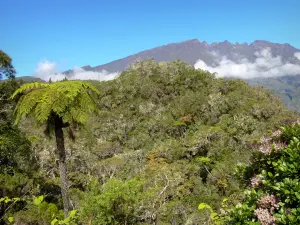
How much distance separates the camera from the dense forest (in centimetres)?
347

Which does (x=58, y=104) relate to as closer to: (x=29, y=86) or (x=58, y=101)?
(x=58, y=101)

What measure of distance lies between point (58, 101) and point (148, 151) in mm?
27523

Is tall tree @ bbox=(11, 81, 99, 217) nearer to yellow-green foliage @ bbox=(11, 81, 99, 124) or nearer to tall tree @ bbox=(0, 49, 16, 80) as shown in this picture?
yellow-green foliage @ bbox=(11, 81, 99, 124)

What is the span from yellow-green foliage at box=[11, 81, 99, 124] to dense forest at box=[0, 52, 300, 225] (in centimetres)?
3

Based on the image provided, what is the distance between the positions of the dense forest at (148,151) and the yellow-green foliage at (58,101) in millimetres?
28

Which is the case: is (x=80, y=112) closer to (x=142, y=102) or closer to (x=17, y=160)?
(x=17, y=160)

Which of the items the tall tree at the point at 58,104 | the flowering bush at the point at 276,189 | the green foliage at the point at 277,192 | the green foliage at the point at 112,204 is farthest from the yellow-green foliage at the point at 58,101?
the green foliage at the point at 277,192

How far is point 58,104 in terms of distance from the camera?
7.47 m

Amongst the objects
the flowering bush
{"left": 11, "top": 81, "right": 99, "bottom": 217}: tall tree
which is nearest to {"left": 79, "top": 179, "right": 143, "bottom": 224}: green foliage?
{"left": 11, "top": 81, "right": 99, "bottom": 217}: tall tree

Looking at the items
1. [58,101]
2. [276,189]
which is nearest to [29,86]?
[58,101]

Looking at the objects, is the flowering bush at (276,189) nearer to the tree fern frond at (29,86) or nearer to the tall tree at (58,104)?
the tall tree at (58,104)

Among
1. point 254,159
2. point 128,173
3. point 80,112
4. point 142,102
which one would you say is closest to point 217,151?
point 128,173

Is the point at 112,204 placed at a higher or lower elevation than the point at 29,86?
lower

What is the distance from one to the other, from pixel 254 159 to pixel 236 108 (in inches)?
1547
